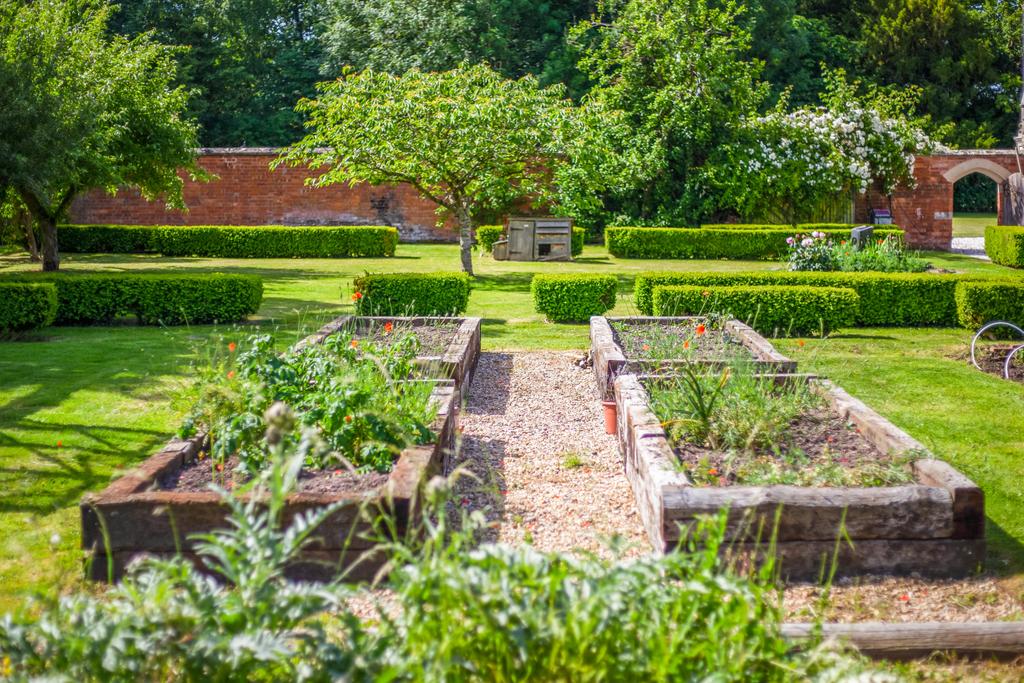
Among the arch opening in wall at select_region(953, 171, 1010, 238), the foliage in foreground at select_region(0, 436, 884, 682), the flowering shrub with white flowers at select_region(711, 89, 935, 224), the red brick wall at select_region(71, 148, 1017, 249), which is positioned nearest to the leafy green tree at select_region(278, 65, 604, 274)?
the flowering shrub with white flowers at select_region(711, 89, 935, 224)

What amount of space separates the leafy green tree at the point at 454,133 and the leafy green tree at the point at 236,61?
14049mm

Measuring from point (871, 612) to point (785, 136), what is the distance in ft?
70.6

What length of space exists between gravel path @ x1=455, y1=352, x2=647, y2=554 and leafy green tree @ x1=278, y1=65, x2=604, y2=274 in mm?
6515

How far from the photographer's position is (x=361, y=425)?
4.94 meters

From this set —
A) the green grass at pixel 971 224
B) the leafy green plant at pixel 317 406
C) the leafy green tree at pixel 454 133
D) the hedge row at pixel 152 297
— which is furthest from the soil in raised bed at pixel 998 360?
the green grass at pixel 971 224

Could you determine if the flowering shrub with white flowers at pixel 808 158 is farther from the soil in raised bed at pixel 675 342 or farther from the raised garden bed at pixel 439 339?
the raised garden bed at pixel 439 339

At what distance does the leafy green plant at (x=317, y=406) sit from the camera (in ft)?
15.7

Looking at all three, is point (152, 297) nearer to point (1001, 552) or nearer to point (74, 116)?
point (74, 116)

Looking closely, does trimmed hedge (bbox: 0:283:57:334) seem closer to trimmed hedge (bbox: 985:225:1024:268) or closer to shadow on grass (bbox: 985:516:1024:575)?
shadow on grass (bbox: 985:516:1024:575)

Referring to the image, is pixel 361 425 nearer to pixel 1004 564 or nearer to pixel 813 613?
pixel 813 613

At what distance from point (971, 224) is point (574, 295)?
81.9 feet

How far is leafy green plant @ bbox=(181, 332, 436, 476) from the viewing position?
4797mm

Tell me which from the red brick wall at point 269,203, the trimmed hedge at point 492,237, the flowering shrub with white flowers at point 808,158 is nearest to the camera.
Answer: the trimmed hedge at point 492,237

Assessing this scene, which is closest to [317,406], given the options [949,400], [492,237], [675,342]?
[675,342]
